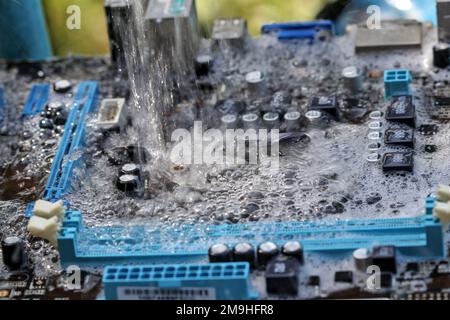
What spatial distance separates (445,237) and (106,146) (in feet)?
5.58

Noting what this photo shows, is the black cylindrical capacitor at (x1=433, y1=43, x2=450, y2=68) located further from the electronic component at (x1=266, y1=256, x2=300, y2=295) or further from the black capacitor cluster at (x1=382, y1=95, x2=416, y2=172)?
the electronic component at (x1=266, y1=256, x2=300, y2=295)

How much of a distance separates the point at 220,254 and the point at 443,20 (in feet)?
6.72

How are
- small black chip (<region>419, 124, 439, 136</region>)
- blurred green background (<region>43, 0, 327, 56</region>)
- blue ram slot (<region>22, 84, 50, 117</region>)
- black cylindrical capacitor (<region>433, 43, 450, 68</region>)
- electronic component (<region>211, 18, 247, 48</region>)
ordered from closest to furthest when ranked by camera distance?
small black chip (<region>419, 124, 439, 136</region>)
black cylindrical capacitor (<region>433, 43, 450, 68</region>)
blue ram slot (<region>22, 84, 50, 117</region>)
electronic component (<region>211, 18, 247, 48</region>)
blurred green background (<region>43, 0, 327, 56</region>)

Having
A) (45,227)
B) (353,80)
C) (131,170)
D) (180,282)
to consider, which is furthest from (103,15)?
(180,282)

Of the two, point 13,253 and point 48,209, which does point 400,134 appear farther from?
point 13,253

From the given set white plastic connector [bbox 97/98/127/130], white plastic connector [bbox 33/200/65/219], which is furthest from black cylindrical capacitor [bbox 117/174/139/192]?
white plastic connector [bbox 97/98/127/130]

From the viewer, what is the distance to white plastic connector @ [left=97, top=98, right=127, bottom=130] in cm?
568

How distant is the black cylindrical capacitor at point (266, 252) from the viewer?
181 inches

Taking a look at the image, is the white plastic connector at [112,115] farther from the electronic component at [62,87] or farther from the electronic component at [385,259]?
the electronic component at [385,259]

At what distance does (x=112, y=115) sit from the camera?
18.8ft

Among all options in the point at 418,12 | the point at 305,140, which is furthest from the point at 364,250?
the point at 418,12

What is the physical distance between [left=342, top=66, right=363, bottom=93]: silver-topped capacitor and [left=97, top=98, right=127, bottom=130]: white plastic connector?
3.53 ft
